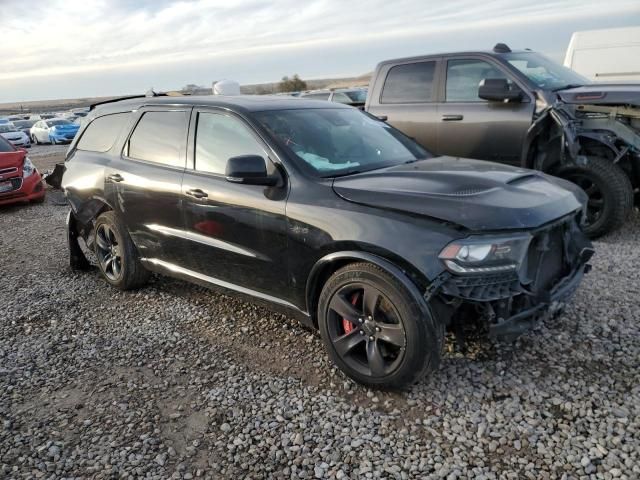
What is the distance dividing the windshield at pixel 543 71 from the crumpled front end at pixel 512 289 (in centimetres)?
335

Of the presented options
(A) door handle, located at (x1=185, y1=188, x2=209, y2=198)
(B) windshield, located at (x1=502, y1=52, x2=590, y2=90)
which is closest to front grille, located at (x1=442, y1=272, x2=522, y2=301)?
(A) door handle, located at (x1=185, y1=188, x2=209, y2=198)

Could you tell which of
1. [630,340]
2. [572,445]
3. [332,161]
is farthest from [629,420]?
[332,161]

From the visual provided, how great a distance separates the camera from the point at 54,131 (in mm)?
27469

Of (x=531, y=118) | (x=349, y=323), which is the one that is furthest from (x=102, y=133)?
(x=531, y=118)

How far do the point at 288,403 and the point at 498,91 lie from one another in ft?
14.1

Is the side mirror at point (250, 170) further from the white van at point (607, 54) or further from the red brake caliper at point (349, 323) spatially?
the white van at point (607, 54)

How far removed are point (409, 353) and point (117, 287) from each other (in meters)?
3.30

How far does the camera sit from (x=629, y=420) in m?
2.74

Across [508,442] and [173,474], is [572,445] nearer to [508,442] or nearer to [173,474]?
[508,442]

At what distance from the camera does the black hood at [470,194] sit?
9.39 feet

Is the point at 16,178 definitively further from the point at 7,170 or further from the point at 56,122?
the point at 56,122

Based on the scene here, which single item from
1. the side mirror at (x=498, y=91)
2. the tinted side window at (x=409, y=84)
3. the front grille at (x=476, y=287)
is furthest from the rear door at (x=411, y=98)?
the front grille at (x=476, y=287)

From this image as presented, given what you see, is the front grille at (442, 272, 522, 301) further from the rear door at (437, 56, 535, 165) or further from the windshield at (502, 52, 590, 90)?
the windshield at (502, 52, 590, 90)

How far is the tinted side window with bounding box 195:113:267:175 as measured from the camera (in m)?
3.73
